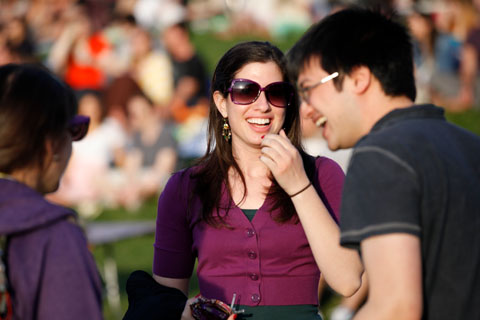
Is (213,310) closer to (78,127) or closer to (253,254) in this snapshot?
(253,254)

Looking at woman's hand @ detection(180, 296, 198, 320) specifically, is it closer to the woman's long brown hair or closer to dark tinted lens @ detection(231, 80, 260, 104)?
the woman's long brown hair

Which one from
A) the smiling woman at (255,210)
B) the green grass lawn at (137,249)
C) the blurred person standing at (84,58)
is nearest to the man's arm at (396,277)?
the smiling woman at (255,210)

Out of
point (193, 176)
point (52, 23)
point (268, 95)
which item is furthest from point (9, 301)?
point (52, 23)

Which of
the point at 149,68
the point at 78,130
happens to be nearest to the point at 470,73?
the point at 149,68

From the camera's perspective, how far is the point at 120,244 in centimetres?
917

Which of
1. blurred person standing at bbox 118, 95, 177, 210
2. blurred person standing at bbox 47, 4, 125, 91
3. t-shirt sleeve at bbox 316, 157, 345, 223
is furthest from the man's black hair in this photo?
blurred person standing at bbox 47, 4, 125, 91

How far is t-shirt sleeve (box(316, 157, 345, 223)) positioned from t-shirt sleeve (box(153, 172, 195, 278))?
0.61m

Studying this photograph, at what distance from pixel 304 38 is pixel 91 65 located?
33.9ft

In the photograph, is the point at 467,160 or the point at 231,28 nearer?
the point at 467,160

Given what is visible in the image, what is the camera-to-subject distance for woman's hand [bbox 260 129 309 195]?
112 inches

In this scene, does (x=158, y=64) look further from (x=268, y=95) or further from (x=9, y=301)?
(x=9, y=301)

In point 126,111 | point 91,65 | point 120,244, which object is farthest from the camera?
point 91,65

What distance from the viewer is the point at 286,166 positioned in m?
2.86

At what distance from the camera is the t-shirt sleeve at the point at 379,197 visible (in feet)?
6.95
